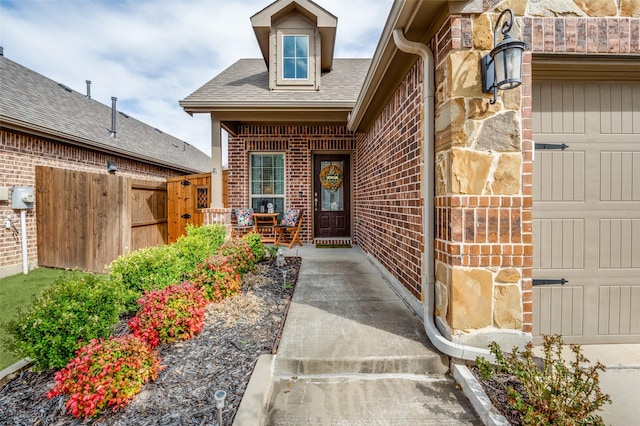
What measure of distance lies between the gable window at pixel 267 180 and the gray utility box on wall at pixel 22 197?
3.95 meters

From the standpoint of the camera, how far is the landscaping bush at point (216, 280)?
3.08 m

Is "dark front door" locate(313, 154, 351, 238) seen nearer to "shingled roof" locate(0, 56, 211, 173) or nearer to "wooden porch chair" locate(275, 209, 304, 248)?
"wooden porch chair" locate(275, 209, 304, 248)

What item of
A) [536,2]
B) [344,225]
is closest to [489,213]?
[536,2]

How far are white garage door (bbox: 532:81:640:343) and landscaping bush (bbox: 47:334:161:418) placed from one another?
2.94m

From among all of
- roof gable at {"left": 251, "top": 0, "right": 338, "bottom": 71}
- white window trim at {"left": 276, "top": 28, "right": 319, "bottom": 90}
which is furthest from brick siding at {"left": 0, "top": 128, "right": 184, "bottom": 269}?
roof gable at {"left": 251, "top": 0, "right": 338, "bottom": 71}

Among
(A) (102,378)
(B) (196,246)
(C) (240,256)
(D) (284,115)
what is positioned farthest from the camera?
(D) (284,115)

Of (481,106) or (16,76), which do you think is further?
(16,76)

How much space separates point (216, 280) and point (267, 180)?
4012 mm

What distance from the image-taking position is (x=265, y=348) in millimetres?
2191

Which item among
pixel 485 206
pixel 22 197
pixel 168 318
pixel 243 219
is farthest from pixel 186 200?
pixel 485 206

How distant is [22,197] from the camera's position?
5.01 meters

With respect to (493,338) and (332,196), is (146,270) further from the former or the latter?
(332,196)

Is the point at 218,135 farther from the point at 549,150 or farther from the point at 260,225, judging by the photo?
the point at 549,150

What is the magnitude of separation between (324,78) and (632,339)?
6923 mm
